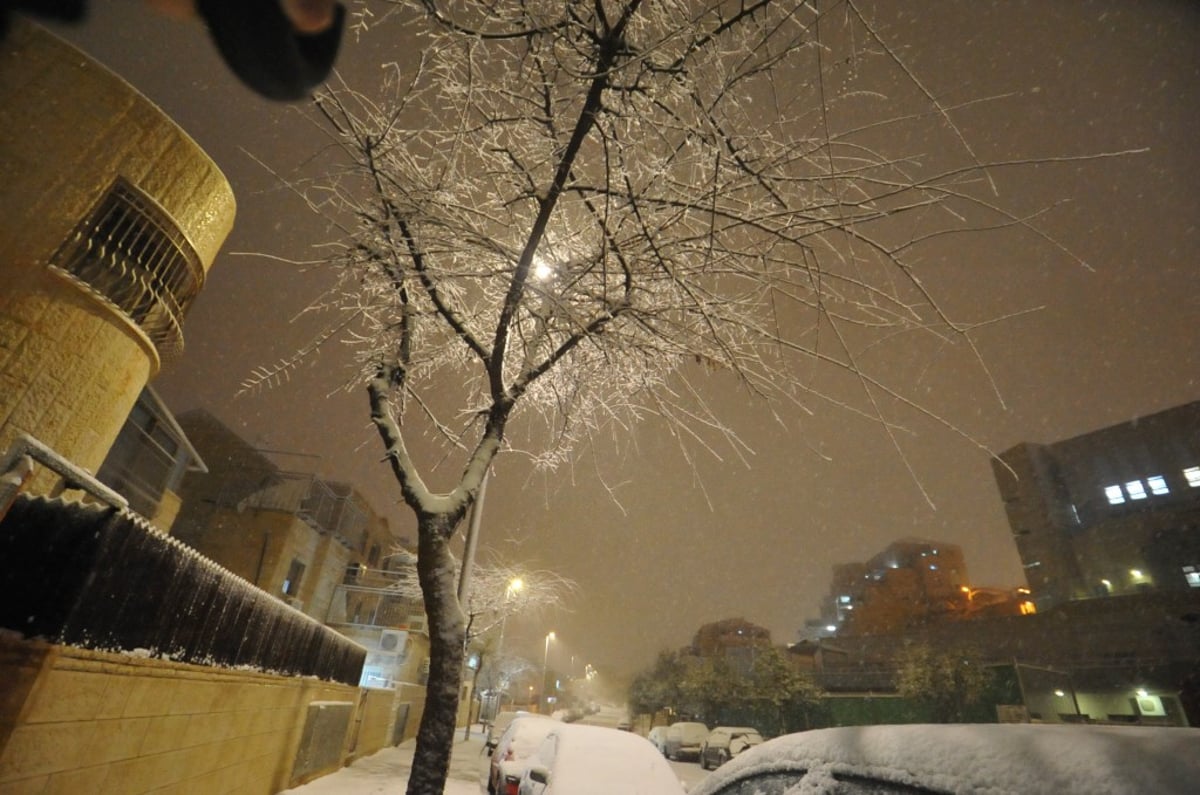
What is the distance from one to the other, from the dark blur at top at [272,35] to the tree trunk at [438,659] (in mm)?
3302

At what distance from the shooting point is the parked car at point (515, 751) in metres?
8.57

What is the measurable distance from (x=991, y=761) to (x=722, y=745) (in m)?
24.7

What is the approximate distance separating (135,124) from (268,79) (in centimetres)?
619

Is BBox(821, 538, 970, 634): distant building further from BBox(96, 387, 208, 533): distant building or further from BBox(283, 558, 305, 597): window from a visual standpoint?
BBox(96, 387, 208, 533): distant building

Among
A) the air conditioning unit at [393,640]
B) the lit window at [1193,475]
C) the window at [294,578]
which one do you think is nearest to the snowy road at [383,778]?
the window at [294,578]

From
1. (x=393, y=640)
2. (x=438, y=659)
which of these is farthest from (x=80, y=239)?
(x=393, y=640)

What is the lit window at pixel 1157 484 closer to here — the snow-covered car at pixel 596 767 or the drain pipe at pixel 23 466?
the snow-covered car at pixel 596 767

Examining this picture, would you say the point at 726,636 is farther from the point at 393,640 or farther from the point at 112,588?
the point at 112,588

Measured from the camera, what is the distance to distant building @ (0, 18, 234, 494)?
703cm

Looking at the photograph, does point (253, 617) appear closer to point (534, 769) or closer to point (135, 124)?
point (534, 769)

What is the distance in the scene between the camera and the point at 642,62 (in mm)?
3311

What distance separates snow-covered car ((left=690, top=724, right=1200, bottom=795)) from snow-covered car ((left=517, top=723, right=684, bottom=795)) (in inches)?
194

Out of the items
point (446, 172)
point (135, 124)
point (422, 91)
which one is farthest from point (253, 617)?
point (135, 124)

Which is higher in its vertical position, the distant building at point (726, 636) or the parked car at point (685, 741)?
the distant building at point (726, 636)
